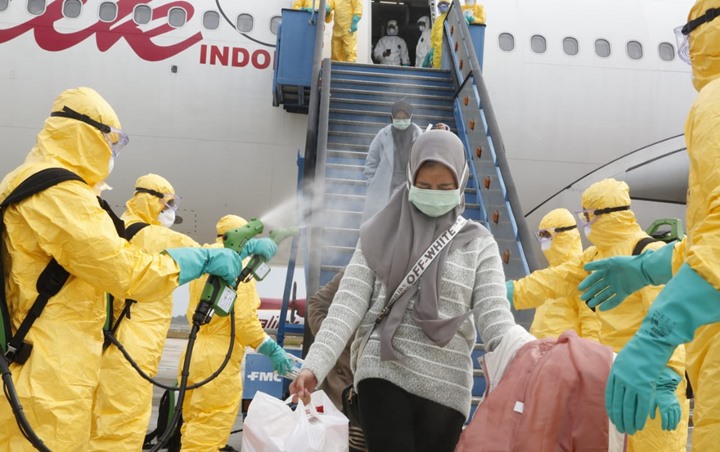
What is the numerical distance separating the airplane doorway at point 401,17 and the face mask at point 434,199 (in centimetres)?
1006

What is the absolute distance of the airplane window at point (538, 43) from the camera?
10250 mm

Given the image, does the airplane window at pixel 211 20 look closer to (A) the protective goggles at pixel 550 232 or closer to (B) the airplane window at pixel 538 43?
(B) the airplane window at pixel 538 43

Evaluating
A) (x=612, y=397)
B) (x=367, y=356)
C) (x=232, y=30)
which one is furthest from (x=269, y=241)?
(x=232, y=30)

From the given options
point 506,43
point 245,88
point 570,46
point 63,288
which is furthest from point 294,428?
point 570,46

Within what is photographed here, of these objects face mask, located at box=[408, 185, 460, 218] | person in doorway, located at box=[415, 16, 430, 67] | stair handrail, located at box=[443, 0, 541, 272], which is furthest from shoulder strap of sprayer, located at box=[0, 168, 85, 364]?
person in doorway, located at box=[415, 16, 430, 67]

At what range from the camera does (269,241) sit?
12.3 ft

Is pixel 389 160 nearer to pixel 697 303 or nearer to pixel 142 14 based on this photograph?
pixel 697 303

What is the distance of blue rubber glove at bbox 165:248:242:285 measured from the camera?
2.88m

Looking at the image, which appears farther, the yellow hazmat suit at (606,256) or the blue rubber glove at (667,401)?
the yellow hazmat suit at (606,256)

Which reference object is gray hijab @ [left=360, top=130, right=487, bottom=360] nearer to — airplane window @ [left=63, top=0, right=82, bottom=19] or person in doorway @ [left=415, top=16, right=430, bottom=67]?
airplane window @ [left=63, top=0, right=82, bottom=19]

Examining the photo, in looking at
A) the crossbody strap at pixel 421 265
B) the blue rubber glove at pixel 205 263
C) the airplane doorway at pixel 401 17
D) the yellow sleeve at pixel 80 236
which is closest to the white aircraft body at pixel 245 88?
the airplane doorway at pixel 401 17

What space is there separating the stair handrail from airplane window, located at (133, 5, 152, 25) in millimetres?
4066

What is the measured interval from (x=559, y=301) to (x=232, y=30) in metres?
6.25

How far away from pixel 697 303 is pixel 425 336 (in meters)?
0.95
